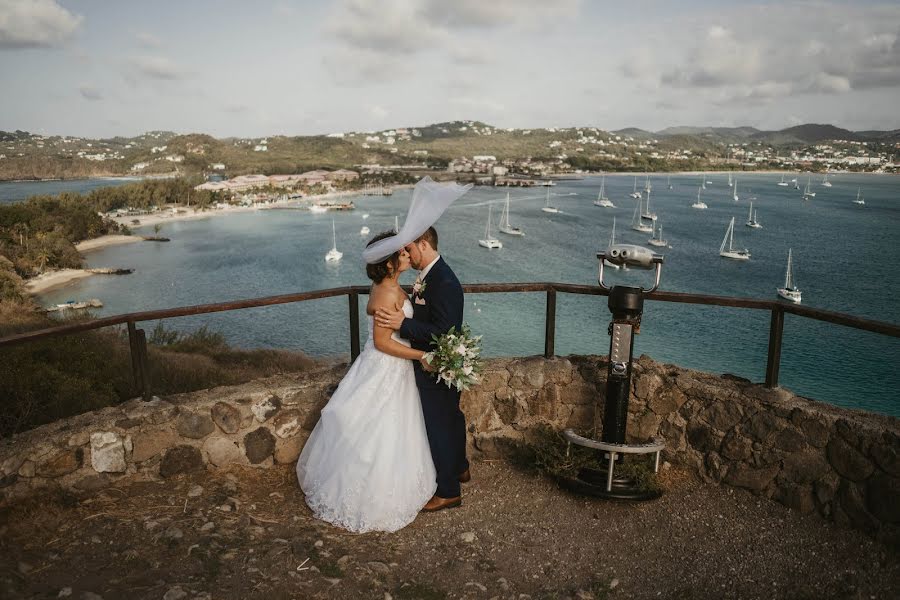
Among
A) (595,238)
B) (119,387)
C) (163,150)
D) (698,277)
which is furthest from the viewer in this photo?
(163,150)

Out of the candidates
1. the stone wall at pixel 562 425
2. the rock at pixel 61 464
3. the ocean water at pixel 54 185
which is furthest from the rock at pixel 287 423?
the ocean water at pixel 54 185

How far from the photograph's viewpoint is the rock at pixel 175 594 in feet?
9.40

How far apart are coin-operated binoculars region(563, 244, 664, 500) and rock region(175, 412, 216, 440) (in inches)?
99.1

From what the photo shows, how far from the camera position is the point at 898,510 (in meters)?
3.41

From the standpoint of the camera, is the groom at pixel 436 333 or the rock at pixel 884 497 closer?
the rock at pixel 884 497

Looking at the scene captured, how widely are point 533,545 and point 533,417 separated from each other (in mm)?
1226

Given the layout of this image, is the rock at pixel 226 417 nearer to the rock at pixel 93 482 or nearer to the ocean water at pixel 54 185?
the rock at pixel 93 482

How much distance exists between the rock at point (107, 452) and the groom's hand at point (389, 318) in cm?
194

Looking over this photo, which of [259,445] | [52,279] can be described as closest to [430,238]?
[259,445]

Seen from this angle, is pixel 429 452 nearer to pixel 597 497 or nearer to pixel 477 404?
pixel 477 404

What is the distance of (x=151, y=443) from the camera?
4070mm

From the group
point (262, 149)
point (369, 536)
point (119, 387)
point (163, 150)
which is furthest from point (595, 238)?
point (163, 150)

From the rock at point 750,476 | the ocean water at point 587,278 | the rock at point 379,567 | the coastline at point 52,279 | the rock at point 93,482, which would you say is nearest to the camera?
the rock at point 379,567

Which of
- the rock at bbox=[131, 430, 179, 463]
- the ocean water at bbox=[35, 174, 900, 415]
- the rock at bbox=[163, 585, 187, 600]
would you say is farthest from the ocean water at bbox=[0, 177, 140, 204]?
the rock at bbox=[163, 585, 187, 600]
